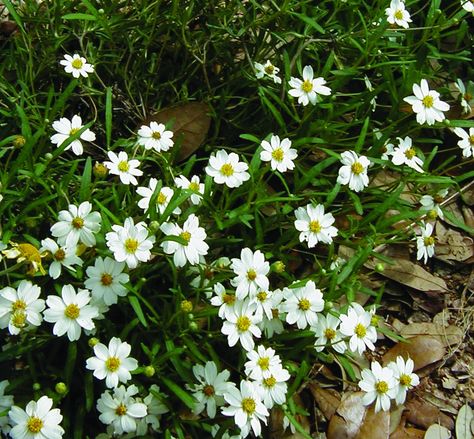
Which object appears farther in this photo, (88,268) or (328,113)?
(328,113)

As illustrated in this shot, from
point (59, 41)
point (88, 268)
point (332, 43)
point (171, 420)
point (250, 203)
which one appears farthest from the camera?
point (332, 43)

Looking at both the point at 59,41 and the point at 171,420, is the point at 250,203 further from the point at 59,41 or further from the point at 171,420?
the point at 59,41

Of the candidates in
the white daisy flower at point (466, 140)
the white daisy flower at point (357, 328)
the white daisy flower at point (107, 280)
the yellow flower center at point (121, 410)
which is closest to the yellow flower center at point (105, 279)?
the white daisy flower at point (107, 280)

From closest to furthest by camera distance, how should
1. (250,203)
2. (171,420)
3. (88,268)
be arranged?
(88,268), (171,420), (250,203)

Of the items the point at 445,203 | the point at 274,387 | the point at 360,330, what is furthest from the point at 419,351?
the point at 274,387

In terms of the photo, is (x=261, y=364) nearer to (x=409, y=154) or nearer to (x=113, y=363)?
(x=113, y=363)

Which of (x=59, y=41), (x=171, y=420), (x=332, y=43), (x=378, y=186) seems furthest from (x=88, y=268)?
(x=332, y=43)

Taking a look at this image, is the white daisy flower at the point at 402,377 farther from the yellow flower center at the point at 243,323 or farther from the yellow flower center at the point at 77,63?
the yellow flower center at the point at 77,63

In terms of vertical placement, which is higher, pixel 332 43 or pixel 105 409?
pixel 332 43
